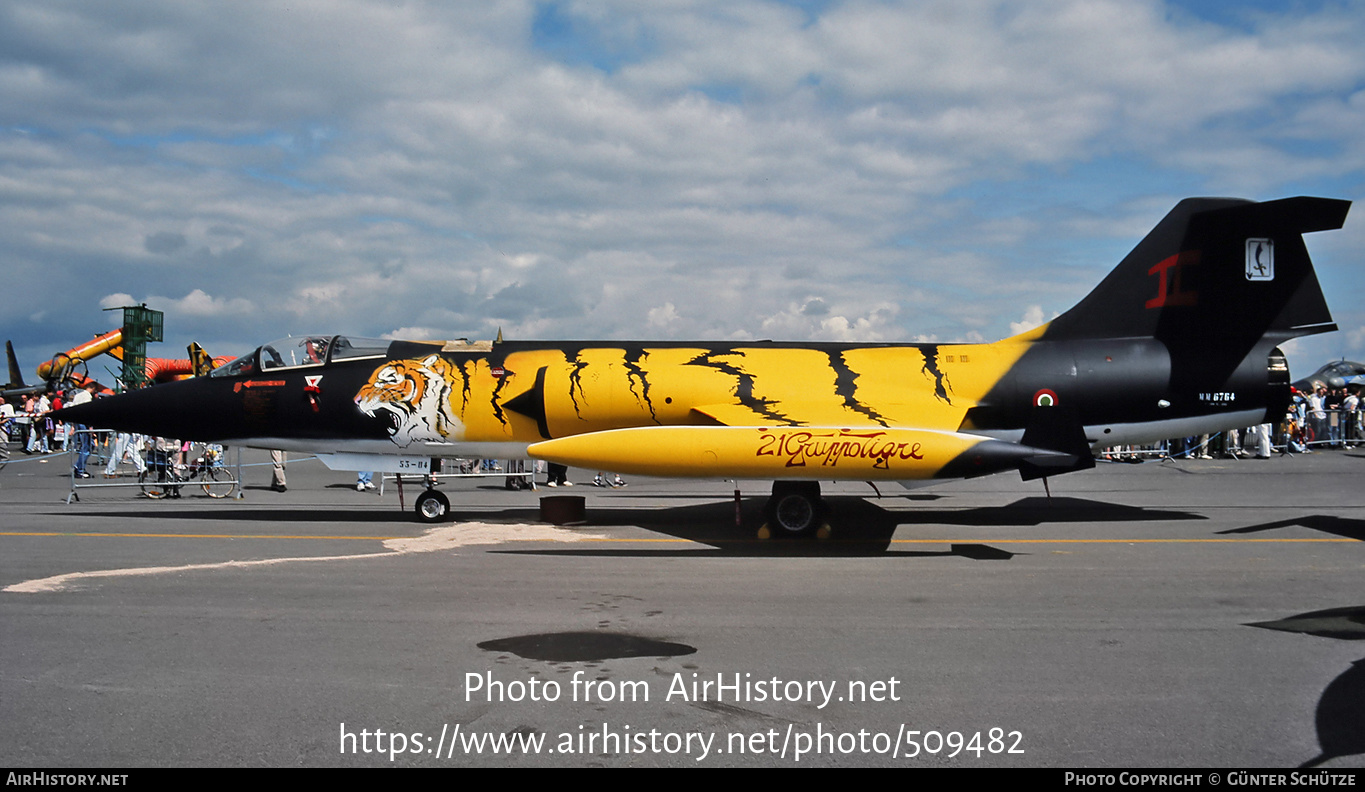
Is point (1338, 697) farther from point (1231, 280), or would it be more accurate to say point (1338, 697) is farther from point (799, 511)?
point (1231, 280)

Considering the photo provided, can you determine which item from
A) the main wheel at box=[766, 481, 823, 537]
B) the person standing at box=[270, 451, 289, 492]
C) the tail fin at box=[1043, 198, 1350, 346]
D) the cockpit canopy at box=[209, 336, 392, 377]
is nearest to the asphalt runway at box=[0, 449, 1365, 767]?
the main wheel at box=[766, 481, 823, 537]

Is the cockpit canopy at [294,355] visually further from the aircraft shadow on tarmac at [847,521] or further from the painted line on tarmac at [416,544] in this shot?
the aircraft shadow on tarmac at [847,521]

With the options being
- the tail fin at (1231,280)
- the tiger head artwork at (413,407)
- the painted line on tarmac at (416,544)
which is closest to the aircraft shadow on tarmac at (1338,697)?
the tail fin at (1231,280)

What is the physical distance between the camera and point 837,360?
43.3ft

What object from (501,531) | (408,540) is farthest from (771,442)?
(408,540)

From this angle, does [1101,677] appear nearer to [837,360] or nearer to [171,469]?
[837,360]

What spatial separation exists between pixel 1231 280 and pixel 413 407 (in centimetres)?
1254

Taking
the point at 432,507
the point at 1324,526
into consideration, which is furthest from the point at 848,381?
the point at 1324,526

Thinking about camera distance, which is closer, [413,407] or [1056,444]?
[1056,444]

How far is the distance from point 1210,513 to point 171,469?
65.7ft

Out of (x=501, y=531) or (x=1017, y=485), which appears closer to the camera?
(x=501, y=531)

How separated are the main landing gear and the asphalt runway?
40 cm

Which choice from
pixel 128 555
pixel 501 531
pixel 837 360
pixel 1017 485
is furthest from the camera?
pixel 1017 485

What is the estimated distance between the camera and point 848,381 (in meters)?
12.8
